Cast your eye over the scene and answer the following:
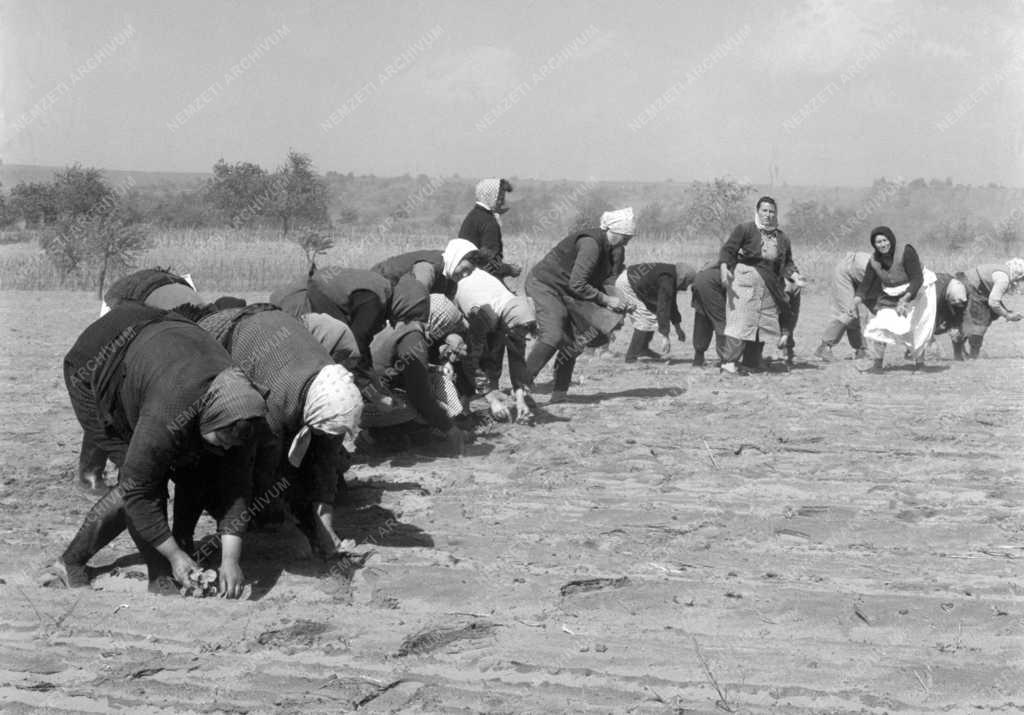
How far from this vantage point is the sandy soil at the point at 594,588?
448 centimetres

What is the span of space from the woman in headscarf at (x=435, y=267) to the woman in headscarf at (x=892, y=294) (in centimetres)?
479

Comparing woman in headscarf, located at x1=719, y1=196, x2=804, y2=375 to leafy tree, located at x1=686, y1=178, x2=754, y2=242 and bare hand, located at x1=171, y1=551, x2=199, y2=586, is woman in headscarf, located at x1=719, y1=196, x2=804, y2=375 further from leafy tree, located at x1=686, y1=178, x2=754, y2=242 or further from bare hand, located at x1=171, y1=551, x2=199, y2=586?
leafy tree, located at x1=686, y1=178, x2=754, y2=242

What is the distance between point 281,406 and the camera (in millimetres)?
5484

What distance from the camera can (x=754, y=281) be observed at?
1160 centimetres

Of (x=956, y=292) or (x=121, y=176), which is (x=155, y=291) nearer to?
(x=956, y=292)

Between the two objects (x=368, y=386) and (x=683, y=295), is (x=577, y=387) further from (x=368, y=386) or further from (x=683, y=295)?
(x=683, y=295)

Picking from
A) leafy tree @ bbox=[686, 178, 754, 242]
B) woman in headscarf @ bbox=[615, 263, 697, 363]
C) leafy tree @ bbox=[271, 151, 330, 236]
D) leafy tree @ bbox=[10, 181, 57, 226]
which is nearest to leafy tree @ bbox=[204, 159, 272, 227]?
leafy tree @ bbox=[271, 151, 330, 236]

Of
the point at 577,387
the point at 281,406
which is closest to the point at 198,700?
the point at 281,406

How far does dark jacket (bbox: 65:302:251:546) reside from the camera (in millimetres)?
5000

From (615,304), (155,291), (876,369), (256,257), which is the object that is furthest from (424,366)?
(256,257)

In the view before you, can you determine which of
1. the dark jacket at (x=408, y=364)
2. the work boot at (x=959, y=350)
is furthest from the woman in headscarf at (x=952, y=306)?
the dark jacket at (x=408, y=364)

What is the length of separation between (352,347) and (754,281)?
5.76 meters

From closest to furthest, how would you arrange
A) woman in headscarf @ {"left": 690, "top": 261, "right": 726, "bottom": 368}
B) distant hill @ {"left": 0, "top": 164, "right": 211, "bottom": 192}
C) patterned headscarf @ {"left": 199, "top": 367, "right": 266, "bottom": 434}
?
patterned headscarf @ {"left": 199, "top": 367, "right": 266, "bottom": 434} → woman in headscarf @ {"left": 690, "top": 261, "right": 726, "bottom": 368} → distant hill @ {"left": 0, "top": 164, "right": 211, "bottom": 192}

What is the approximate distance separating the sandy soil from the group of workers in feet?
1.00
